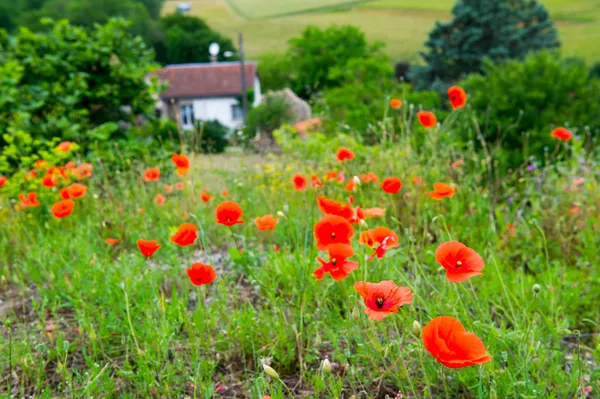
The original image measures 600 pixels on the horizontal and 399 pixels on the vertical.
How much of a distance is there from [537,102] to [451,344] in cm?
591

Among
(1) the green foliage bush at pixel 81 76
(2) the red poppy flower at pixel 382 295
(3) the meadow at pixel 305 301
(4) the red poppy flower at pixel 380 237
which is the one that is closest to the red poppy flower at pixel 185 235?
(3) the meadow at pixel 305 301

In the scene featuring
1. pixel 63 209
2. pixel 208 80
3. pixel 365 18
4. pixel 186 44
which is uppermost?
pixel 63 209

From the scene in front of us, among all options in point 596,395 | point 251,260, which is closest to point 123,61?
point 251,260

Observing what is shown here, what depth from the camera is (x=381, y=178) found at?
3555 mm

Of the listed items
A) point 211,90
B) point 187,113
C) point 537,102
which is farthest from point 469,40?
point 187,113

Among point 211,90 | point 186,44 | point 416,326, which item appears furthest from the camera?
point 186,44

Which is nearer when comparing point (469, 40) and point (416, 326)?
point (416, 326)

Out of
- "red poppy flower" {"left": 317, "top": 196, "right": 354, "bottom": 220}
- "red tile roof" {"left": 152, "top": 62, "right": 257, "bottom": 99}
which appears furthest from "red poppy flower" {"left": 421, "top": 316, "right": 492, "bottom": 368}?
"red tile roof" {"left": 152, "top": 62, "right": 257, "bottom": 99}

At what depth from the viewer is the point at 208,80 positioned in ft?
105

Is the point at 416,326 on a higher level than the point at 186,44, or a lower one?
→ higher

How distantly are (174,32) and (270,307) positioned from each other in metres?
39.8

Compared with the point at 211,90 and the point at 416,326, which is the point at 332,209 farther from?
the point at 211,90

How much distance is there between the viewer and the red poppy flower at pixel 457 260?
1.29 m

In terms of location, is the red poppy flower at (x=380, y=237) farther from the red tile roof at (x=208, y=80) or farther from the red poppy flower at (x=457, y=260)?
the red tile roof at (x=208, y=80)
